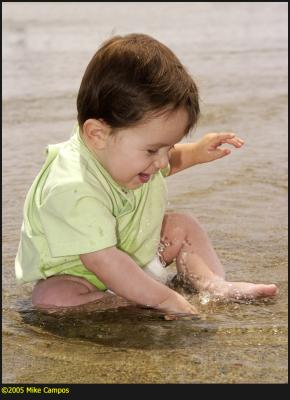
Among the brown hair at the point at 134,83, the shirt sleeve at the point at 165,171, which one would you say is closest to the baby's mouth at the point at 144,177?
the brown hair at the point at 134,83

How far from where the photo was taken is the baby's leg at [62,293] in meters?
2.87

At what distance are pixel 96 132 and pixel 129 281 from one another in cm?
54

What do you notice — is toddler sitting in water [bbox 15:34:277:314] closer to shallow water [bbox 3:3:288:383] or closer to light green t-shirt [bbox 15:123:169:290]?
light green t-shirt [bbox 15:123:169:290]

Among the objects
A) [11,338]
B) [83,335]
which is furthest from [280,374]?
[11,338]

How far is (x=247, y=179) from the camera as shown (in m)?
4.49

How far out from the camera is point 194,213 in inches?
157

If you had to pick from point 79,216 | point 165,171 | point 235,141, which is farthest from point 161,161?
point 235,141

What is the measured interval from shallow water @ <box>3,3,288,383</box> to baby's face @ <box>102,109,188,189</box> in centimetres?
50

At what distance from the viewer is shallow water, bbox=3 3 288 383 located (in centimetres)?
236

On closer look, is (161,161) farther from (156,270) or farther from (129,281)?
(156,270)

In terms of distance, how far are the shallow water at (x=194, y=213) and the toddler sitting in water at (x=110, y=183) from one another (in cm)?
11

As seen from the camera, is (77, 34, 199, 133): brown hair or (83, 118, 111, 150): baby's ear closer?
(77, 34, 199, 133): brown hair

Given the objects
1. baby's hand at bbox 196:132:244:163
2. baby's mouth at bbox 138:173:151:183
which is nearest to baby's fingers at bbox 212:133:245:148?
baby's hand at bbox 196:132:244:163

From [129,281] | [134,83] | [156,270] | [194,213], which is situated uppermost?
[134,83]
